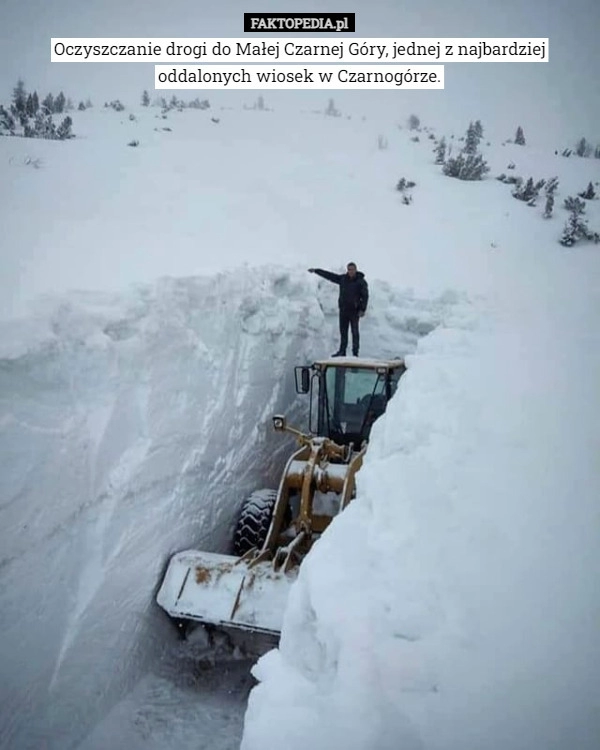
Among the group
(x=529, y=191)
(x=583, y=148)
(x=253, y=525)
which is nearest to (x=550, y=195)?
(x=529, y=191)

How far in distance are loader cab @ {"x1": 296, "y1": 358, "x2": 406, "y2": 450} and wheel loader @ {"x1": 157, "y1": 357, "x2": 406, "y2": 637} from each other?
1 cm

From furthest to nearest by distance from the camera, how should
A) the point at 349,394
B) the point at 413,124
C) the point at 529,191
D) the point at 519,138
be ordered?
the point at 413,124
the point at 519,138
the point at 529,191
the point at 349,394

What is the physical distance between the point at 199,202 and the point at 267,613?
6.87 meters

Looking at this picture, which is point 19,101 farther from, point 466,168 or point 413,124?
point 413,124

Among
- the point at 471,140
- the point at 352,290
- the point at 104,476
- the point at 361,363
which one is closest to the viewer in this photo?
the point at 104,476

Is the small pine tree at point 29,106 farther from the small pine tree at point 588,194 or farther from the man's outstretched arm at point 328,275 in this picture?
the small pine tree at point 588,194

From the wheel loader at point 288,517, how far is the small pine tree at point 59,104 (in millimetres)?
9153

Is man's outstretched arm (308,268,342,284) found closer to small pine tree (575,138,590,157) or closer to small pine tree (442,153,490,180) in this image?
small pine tree (575,138,590,157)

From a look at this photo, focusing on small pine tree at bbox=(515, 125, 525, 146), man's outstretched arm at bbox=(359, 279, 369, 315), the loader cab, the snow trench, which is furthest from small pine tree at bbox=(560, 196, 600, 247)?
the snow trench

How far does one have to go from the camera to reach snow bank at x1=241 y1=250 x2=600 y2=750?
2078 millimetres

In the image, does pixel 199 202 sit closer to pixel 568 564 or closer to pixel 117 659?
pixel 117 659

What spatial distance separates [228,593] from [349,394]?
8.98 feet

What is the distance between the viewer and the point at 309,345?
8.13m

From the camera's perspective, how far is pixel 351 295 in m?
7.55
